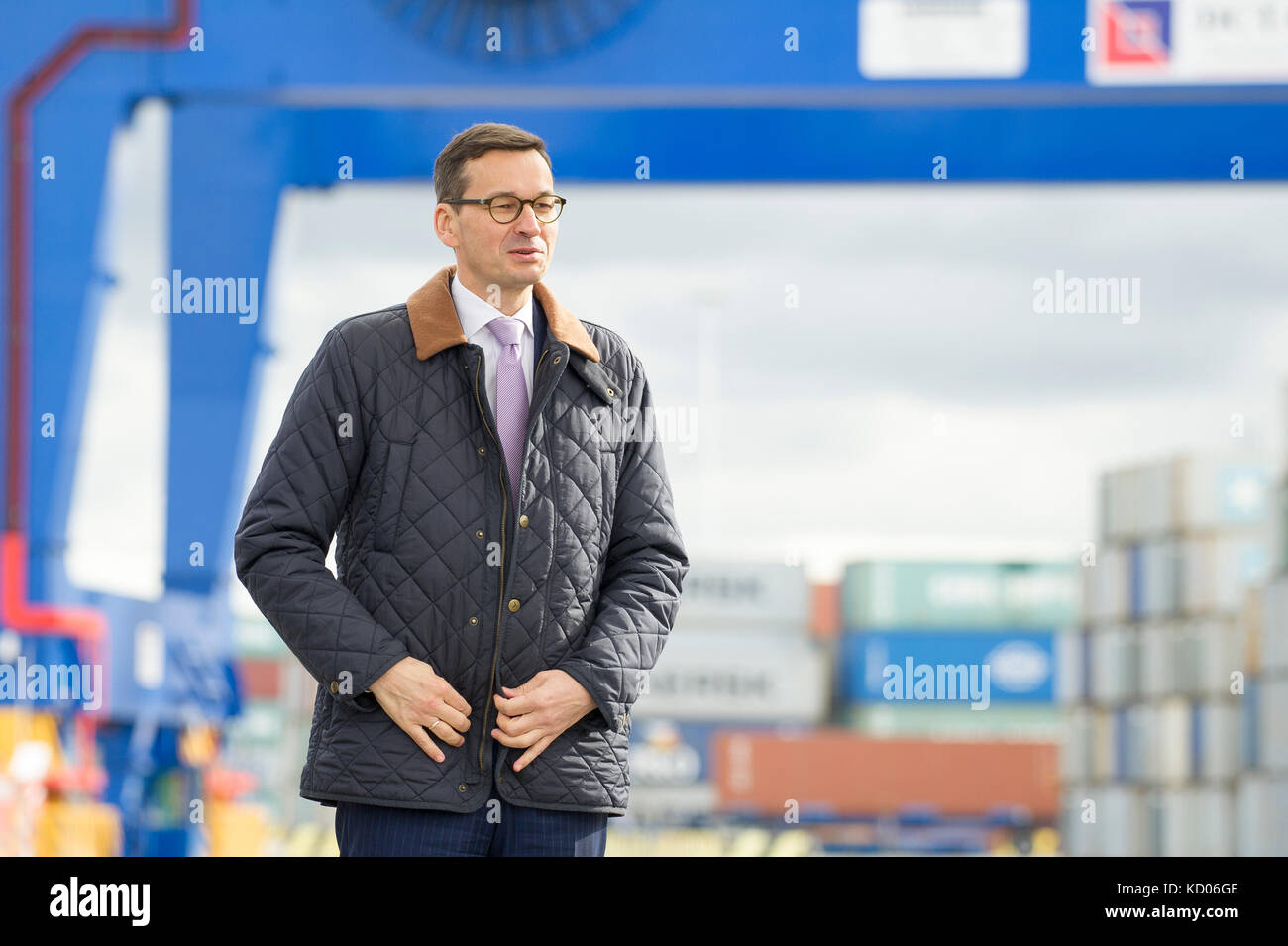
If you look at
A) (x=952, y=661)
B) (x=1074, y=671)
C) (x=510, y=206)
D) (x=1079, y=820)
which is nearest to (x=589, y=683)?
(x=510, y=206)

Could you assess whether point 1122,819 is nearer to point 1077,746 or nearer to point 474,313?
point 1077,746

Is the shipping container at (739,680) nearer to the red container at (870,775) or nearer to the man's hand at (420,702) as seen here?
the red container at (870,775)

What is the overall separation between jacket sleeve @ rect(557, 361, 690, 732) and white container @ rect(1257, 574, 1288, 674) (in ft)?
33.5

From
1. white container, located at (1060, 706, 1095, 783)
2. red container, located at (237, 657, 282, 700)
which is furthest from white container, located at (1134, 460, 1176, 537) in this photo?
red container, located at (237, 657, 282, 700)

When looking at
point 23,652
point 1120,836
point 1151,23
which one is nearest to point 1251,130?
point 1151,23

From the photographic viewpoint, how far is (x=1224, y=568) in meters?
16.3

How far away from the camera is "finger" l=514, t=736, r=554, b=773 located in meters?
1.88

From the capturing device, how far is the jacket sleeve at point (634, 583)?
1907 mm

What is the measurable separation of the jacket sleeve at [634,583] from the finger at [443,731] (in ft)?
0.44

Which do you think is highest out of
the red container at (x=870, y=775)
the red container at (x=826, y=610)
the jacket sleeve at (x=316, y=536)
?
the jacket sleeve at (x=316, y=536)

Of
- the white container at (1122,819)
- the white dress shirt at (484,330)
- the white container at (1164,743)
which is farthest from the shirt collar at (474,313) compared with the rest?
the white container at (1122,819)

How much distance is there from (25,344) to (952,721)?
20.8m

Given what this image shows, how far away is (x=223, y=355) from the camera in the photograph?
251 inches
